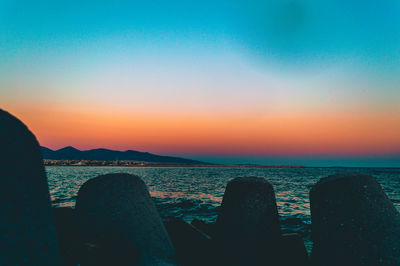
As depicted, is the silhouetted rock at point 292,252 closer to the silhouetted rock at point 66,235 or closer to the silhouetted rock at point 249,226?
the silhouetted rock at point 249,226

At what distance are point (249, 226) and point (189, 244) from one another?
1.09 m

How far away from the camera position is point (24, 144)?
183cm

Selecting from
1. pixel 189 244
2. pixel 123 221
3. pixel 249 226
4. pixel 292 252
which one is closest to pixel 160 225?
pixel 123 221

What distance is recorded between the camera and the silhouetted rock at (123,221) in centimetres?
371

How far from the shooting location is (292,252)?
406cm

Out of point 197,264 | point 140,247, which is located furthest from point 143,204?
point 197,264

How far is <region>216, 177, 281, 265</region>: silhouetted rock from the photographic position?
13.0ft

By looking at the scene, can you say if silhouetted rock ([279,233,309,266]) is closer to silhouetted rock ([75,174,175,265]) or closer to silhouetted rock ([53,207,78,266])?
silhouetted rock ([75,174,175,265])

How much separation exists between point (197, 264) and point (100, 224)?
152 cm

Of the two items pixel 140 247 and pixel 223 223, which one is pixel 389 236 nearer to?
pixel 223 223

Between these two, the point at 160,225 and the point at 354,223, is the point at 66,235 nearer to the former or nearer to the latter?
the point at 160,225

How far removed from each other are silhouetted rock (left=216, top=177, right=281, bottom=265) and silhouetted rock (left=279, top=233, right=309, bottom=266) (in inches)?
4.4

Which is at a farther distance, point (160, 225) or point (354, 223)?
point (160, 225)

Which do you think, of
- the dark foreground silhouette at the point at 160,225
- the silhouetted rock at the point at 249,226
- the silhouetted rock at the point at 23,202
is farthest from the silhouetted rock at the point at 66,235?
the silhouetted rock at the point at 249,226
